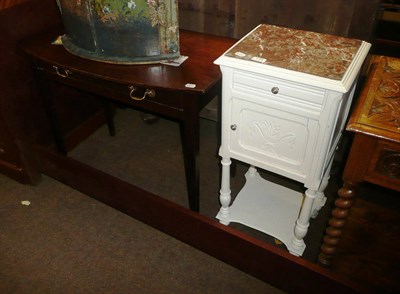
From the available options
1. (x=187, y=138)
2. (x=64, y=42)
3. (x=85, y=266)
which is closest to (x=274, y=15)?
(x=187, y=138)

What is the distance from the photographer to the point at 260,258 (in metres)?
1.24

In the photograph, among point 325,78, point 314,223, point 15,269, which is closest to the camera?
point 325,78

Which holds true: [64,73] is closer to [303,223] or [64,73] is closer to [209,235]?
[209,235]

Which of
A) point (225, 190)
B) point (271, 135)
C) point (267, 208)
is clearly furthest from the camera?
point (267, 208)

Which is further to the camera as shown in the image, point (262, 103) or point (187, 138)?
point (187, 138)

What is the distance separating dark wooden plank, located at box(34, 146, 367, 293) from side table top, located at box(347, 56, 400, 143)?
1.60 ft

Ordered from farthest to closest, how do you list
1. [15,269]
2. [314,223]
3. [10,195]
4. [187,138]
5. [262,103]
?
[10,195] → [314,223] → [15,269] → [187,138] → [262,103]

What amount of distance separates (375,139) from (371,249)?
1.93ft

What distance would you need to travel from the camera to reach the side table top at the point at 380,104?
0.95 meters

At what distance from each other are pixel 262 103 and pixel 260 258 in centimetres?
55

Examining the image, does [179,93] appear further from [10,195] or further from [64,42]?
[10,195]

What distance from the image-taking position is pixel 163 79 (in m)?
1.27

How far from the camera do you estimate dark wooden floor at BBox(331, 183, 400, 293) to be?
130 centimetres

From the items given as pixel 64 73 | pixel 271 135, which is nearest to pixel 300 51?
pixel 271 135
